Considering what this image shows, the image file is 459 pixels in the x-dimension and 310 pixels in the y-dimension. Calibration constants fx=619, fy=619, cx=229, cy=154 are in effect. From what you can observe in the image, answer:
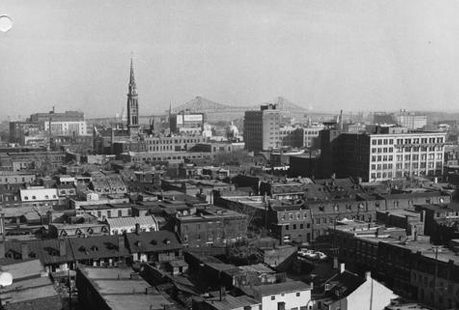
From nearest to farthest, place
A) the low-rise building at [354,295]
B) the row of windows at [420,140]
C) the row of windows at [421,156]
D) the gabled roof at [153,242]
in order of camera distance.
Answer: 1. the low-rise building at [354,295]
2. the gabled roof at [153,242]
3. the row of windows at [420,140]
4. the row of windows at [421,156]

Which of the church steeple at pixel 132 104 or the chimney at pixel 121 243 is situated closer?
the chimney at pixel 121 243

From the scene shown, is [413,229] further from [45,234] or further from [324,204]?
[45,234]

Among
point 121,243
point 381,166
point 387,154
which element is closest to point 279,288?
point 121,243

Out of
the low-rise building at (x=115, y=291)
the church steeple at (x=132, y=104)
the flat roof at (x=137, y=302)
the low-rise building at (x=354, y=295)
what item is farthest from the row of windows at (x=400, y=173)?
the church steeple at (x=132, y=104)

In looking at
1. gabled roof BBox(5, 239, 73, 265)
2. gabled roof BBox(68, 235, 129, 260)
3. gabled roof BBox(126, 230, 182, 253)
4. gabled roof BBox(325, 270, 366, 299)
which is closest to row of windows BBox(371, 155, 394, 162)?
gabled roof BBox(126, 230, 182, 253)

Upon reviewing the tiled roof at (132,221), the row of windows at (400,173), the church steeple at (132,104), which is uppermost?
the church steeple at (132,104)

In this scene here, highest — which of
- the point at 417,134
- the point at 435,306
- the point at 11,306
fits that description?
the point at 417,134

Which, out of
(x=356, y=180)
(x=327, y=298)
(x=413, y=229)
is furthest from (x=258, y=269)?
(x=356, y=180)

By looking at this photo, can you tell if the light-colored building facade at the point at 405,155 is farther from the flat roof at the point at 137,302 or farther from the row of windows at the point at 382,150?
the flat roof at the point at 137,302

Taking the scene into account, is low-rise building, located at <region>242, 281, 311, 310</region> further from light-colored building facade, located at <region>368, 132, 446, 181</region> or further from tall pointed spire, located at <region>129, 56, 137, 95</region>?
tall pointed spire, located at <region>129, 56, 137, 95</region>

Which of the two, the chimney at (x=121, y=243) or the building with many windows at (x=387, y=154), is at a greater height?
the building with many windows at (x=387, y=154)
